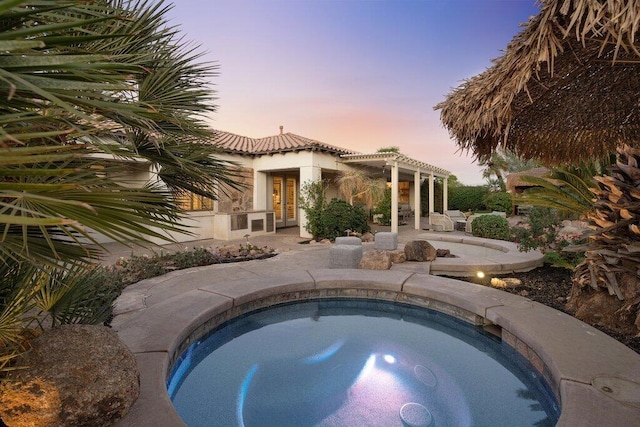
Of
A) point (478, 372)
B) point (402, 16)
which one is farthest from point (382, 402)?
point (402, 16)

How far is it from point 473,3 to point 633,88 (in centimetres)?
730

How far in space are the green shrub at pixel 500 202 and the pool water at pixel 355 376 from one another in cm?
2017

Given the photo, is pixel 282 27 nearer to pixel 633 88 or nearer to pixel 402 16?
pixel 402 16

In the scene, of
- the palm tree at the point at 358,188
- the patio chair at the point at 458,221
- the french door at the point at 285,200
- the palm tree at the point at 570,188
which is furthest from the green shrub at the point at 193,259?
the patio chair at the point at 458,221

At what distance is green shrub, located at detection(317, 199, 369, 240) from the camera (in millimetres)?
11617

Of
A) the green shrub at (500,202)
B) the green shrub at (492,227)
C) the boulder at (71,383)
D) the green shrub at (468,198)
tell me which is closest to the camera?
the boulder at (71,383)

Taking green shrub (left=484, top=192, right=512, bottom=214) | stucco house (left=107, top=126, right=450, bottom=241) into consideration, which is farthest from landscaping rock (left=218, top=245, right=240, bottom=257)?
green shrub (left=484, top=192, right=512, bottom=214)

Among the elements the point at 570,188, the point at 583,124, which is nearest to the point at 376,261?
the point at 570,188

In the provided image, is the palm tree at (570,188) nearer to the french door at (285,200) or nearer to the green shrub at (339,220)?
the green shrub at (339,220)

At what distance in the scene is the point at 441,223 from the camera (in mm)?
13844

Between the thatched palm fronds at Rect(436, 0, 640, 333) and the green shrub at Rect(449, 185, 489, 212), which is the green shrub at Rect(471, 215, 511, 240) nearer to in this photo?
the thatched palm fronds at Rect(436, 0, 640, 333)

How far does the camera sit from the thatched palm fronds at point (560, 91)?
7.87 feet

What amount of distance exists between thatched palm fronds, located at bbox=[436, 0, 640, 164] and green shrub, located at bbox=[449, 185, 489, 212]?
21075mm

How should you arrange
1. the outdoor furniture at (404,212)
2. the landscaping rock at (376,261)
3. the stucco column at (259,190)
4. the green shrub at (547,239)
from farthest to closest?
1. the outdoor furniture at (404,212)
2. the stucco column at (259,190)
3. the landscaping rock at (376,261)
4. the green shrub at (547,239)
